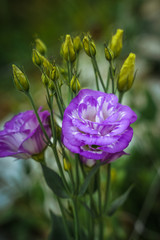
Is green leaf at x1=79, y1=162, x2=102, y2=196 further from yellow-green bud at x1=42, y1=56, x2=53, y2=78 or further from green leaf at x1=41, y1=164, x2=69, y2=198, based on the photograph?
yellow-green bud at x1=42, y1=56, x2=53, y2=78

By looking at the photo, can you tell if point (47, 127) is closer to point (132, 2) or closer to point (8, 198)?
point (8, 198)

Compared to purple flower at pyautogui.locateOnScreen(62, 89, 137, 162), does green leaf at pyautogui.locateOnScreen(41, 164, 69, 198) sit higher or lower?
lower

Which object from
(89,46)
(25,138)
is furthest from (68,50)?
(25,138)

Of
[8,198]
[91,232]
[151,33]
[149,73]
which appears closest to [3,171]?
[8,198]

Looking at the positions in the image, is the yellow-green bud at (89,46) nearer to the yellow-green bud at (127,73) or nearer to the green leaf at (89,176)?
the yellow-green bud at (127,73)

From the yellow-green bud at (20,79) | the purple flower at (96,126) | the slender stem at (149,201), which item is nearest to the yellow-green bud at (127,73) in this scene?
the purple flower at (96,126)

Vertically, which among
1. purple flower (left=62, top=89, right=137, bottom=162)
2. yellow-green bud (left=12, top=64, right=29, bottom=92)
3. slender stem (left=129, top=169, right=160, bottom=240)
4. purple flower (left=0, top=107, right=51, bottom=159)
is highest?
yellow-green bud (left=12, top=64, right=29, bottom=92)

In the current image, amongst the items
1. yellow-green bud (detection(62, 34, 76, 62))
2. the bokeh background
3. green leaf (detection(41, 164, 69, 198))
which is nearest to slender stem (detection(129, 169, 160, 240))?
the bokeh background
